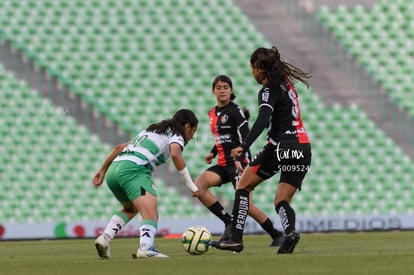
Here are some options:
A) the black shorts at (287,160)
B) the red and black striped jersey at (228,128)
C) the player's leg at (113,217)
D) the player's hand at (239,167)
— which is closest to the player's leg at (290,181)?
the black shorts at (287,160)

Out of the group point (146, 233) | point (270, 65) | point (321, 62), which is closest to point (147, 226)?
point (146, 233)

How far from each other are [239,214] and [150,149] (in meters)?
1.17

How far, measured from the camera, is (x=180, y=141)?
9.89m

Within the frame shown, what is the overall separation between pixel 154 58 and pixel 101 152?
97.2 inches

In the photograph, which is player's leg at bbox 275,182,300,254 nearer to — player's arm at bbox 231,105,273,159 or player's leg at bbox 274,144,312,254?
player's leg at bbox 274,144,312,254

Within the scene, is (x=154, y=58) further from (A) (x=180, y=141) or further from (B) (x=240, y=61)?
(A) (x=180, y=141)

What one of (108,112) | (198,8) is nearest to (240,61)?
(198,8)

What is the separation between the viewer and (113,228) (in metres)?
9.89

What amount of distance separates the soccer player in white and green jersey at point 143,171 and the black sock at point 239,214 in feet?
1.57

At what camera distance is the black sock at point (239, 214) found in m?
10.0

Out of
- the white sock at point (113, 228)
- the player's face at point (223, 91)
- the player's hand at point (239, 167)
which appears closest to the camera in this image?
the white sock at point (113, 228)

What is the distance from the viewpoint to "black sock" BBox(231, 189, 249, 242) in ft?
32.9

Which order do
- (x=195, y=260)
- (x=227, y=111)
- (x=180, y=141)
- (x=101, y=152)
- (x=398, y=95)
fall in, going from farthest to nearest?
(x=398, y=95), (x=101, y=152), (x=227, y=111), (x=180, y=141), (x=195, y=260)
